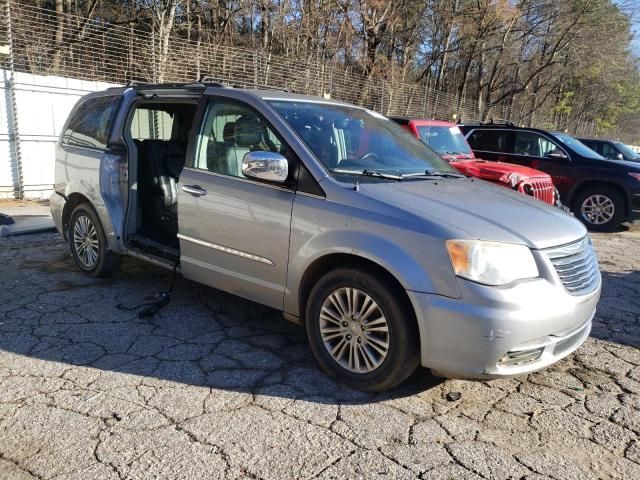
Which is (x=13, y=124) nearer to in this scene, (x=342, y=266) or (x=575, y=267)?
(x=342, y=266)

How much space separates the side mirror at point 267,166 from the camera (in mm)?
3445

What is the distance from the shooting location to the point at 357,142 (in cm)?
404

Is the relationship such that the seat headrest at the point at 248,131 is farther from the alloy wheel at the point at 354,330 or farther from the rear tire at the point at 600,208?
the rear tire at the point at 600,208

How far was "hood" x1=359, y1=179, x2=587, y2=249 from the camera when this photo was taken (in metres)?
2.99

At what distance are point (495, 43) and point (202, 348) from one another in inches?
1407

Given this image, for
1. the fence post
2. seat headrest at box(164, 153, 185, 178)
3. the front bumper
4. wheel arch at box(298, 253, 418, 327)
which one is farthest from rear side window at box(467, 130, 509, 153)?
the fence post

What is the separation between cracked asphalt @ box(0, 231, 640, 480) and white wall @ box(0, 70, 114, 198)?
6.41 metres

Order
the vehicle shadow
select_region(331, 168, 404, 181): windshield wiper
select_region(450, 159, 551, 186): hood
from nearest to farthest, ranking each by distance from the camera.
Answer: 1. the vehicle shadow
2. select_region(331, 168, 404, 181): windshield wiper
3. select_region(450, 159, 551, 186): hood

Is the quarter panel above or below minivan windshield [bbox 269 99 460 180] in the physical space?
below

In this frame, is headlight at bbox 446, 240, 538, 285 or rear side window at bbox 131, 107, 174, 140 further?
rear side window at bbox 131, 107, 174, 140

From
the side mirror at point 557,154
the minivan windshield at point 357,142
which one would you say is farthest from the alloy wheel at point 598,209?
the minivan windshield at point 357,142

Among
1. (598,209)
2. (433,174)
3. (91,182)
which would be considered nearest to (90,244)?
(91,182)

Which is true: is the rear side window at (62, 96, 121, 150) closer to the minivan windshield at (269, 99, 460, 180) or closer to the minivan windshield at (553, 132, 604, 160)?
the minivan windshield at (269, 99, 460, 180)

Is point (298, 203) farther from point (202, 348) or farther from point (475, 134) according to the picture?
point (475, 134)
